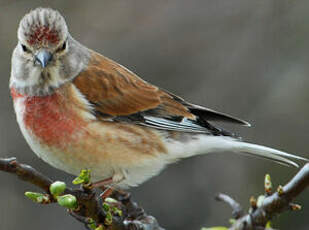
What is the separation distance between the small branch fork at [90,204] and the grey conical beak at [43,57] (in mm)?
996

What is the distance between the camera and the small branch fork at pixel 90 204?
8.27 feet

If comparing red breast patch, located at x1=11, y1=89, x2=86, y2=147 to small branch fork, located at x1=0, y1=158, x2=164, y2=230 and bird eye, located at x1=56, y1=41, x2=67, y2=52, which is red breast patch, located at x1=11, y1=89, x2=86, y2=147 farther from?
small branch fork, located at x1=0, y1=158, x2=164, y2=230

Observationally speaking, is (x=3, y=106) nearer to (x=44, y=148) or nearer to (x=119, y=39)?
(x=119, y=39)

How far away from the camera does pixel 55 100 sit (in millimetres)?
4164

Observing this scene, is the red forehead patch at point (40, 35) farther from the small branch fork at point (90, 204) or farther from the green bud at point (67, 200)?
the green bud at point (67, 200)

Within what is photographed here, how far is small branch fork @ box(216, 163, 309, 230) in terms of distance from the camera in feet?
9.03

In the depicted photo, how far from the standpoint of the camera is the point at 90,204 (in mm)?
2904

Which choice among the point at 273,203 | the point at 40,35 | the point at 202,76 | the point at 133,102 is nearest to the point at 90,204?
the point at 273,203

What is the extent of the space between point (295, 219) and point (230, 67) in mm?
2082

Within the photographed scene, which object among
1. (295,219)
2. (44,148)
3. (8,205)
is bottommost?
(8,205)

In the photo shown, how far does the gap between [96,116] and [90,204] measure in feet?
4.85

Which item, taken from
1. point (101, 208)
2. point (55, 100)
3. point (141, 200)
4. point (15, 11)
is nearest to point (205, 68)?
point (141, 200)

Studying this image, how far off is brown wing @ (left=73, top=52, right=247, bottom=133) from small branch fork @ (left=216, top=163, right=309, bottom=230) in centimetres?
147

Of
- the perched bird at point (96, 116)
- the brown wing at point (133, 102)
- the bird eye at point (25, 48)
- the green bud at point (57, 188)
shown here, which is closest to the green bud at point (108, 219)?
the green bud at point (57, 188)
